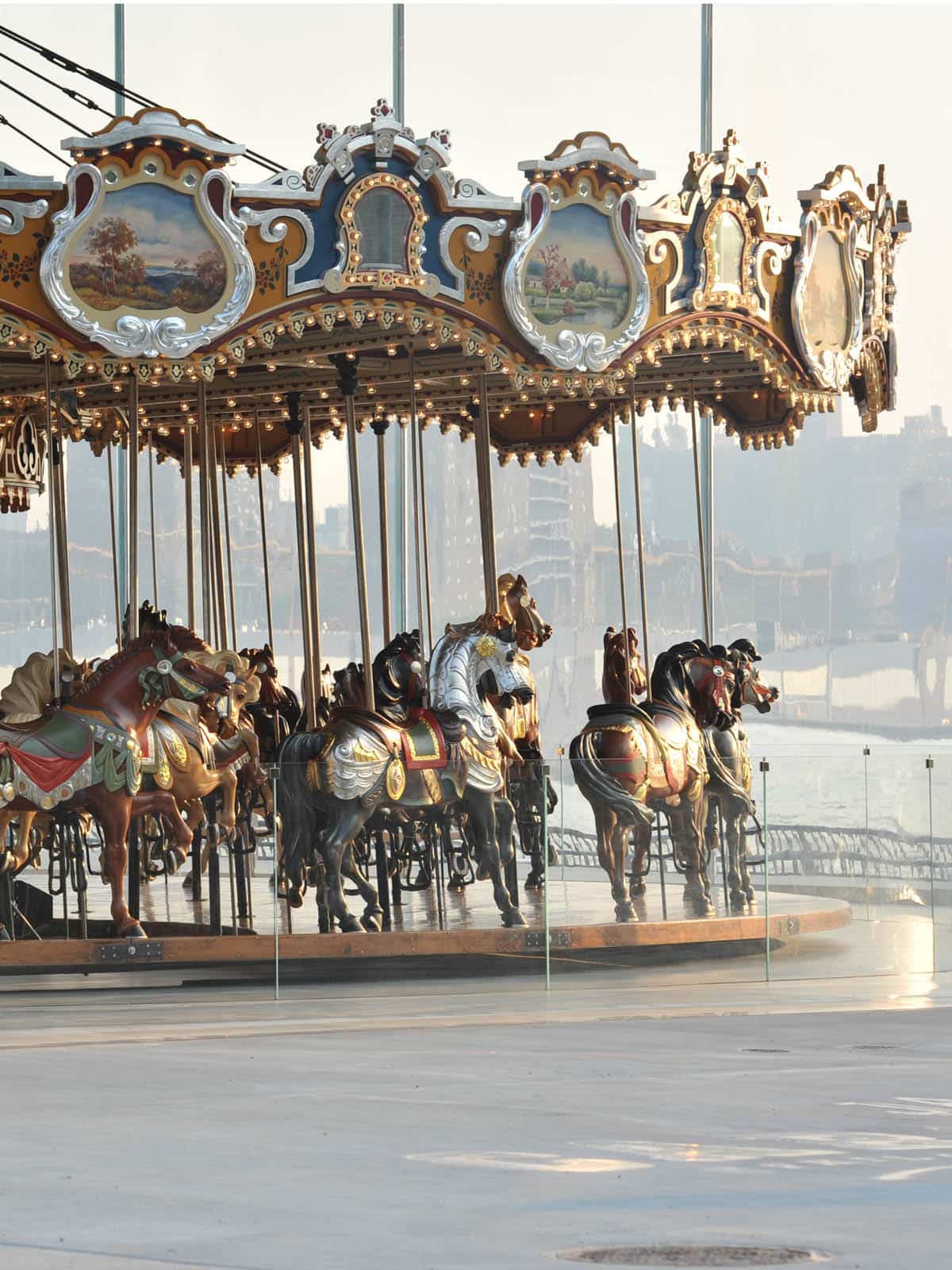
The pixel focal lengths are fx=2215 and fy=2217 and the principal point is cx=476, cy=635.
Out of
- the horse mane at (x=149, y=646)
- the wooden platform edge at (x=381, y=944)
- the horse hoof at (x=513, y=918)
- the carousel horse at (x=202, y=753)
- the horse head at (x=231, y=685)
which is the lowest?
the wooden platform edge at (x=381, y=944)

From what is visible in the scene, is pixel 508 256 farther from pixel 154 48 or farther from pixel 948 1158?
pixel 154 48

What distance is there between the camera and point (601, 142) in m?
11.7

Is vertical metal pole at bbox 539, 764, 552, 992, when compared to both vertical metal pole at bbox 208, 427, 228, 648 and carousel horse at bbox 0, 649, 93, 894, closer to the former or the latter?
carousel horse at bbox 0, 649, 93, 894

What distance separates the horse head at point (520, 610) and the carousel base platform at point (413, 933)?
7.94 ft

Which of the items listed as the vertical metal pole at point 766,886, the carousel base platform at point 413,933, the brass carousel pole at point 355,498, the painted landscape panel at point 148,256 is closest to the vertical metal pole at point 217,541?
the brass carousel pole at point 355,498

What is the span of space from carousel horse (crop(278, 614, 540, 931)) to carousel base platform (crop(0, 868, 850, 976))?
126mm

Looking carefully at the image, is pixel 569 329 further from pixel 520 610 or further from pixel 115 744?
pixel 115 744

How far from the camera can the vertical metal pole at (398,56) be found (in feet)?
71.5

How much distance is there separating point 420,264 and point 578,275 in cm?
88

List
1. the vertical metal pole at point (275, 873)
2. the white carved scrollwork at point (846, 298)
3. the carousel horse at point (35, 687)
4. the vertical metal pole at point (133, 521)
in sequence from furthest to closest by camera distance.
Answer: the carousel horse at point (35, 687), the white carved scrollwork at point (846, 298), the vertical metal pole at point (133, 521), the vertical metal pole at point (275, 873)

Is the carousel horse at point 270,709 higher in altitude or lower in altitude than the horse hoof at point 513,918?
higher

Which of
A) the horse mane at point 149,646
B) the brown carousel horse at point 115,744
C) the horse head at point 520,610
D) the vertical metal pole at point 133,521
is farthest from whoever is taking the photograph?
the horse head at point 520,610

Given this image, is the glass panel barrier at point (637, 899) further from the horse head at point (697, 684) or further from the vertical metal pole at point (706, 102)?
the vertical metal pole at point (706, 102)

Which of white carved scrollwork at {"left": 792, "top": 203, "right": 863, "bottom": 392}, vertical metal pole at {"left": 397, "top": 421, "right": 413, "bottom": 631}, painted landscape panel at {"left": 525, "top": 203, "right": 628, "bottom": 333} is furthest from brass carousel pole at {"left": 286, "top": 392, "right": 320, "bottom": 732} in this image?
white carved scrollwork at {"left": 792, "top": 203, "right": 863, "bottom": 392}
